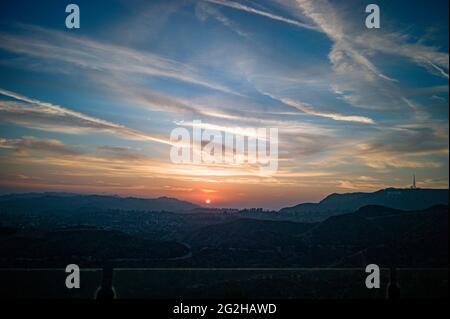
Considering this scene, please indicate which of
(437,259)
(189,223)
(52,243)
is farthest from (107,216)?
(437,259)

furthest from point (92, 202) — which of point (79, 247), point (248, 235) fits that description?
point (79, 247)

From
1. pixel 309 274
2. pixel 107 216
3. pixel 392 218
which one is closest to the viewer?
pixel 309 274

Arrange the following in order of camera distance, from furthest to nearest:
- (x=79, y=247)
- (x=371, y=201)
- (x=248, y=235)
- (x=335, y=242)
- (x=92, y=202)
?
1. (x=92, y=202)
2. (x=371, y=201)
3. (x=248, y=235)
4. (x=335, y=242)
5. (x=79, y=247)

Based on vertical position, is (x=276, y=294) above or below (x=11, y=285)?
below

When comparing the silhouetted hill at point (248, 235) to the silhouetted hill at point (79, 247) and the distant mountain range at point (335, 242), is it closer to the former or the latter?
Answer: the distant mountain range at point (335, 242)

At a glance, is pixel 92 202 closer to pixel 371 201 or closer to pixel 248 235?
pixel 248 235

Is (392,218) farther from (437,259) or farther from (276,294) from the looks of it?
(276,294)

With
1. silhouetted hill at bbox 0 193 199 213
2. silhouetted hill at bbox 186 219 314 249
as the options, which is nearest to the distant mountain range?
silhouetted hill at bbox 186 219 314 249
